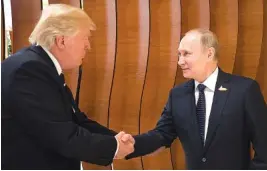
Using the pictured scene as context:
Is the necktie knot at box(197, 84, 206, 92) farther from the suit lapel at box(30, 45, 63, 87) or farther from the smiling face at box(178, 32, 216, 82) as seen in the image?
the suit lapel at box(30, 45, 63, 87)

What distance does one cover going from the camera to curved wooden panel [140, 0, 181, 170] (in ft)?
12.4

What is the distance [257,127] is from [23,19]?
7.02ft

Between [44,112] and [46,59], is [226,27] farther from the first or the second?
[44,112]

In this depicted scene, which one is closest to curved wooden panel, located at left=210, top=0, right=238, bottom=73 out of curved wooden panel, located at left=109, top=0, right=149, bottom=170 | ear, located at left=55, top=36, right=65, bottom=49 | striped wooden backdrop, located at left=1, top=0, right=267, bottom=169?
striped wooden backdrop, located at left=1, top=0, right=267, bottom=169

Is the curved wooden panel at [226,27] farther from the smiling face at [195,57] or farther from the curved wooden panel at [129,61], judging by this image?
the smiling face at [195,57]

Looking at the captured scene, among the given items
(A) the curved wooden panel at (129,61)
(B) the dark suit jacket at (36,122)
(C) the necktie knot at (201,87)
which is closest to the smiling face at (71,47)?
(B) the dark suit jacket at (36,122)

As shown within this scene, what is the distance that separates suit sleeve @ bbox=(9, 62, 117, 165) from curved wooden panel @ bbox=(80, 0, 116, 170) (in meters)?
1.73

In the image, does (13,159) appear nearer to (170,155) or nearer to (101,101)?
(101,101)

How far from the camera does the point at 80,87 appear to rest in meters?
3.68

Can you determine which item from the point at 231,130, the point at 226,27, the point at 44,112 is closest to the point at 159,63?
the point at 226,27

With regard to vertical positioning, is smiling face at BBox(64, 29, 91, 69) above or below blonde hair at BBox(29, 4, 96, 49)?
below

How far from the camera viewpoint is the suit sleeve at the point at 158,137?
2574mm

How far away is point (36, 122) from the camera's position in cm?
183

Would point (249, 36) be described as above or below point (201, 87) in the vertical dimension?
above
